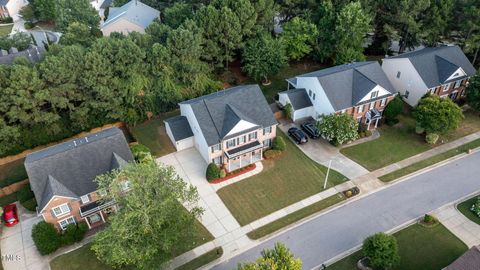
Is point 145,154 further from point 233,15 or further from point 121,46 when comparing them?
point 233,15

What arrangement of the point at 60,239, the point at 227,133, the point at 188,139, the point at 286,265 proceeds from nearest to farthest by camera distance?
the point at 286,265 < the point at 60,239 < the point at 227,133 < the point at 188,139

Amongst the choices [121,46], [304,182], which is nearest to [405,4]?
[304,182]

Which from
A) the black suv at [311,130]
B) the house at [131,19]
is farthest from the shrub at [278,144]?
the house at [131,19]

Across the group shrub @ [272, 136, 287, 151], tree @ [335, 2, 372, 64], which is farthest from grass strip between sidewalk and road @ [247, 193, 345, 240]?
tree @ [335, 2, 372, 64]

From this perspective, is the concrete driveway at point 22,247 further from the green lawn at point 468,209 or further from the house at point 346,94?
Answer: the green lawn at point 468,209

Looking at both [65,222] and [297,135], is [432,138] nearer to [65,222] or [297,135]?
[297,135]

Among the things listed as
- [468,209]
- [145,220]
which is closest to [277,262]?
[145,220]
